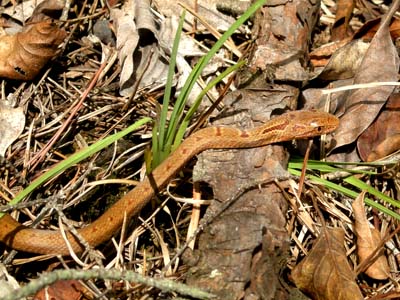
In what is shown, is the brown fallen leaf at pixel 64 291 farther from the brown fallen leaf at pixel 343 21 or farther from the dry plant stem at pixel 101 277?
the brown fallen leaf at pixel 343 21

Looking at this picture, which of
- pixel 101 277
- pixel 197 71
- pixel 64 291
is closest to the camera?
pixel 101 277

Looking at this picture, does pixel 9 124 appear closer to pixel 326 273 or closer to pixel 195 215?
pixel 195 215

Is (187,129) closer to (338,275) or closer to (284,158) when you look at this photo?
(284,158)

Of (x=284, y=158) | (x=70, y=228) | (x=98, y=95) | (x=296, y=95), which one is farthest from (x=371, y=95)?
(x=70, y=228)

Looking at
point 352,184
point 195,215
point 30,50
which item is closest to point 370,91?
point 352,184

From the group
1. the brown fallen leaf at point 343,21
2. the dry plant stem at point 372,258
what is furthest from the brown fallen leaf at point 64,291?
the brown fallen leaf at point 343,21

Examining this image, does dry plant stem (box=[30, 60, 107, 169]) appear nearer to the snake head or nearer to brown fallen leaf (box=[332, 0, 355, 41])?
the snake head
